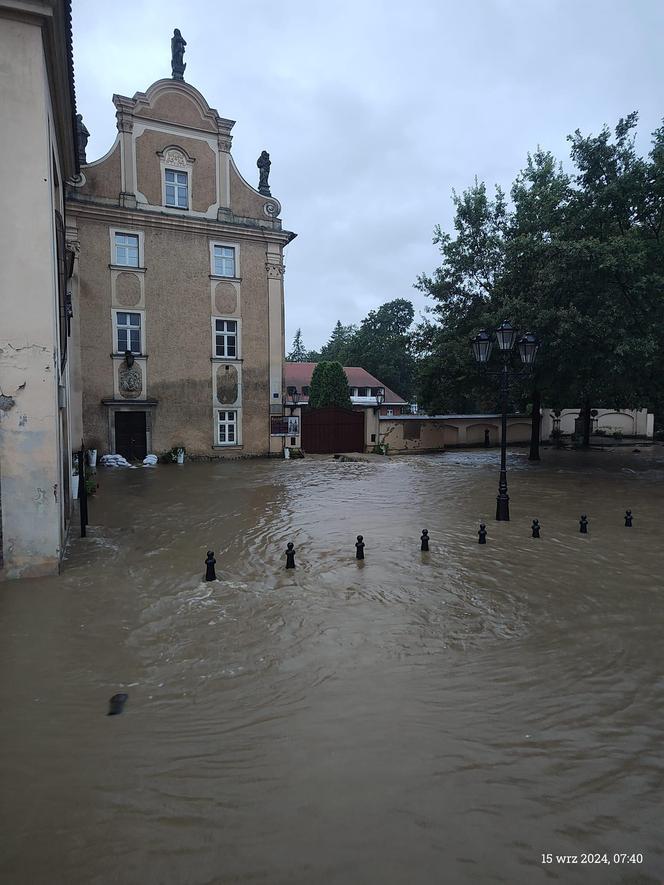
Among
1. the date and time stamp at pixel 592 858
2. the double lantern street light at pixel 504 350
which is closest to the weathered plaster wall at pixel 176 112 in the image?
the double lantern street light at pixel 504 350

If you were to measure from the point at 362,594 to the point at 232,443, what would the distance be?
18.6m

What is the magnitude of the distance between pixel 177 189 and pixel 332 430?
13315 mm

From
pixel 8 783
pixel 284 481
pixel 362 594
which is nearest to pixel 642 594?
pixel 362 594

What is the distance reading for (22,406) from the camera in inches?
296

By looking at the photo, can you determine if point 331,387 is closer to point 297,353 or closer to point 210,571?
point 210,571

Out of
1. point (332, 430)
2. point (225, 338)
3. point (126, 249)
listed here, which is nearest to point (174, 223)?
point (126, 249)

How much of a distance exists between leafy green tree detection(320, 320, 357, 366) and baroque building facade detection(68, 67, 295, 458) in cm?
3932

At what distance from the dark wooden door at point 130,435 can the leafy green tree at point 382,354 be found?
41.5 meters

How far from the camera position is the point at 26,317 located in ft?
24.7

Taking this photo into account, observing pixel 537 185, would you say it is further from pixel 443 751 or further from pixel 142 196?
pixel 443 751

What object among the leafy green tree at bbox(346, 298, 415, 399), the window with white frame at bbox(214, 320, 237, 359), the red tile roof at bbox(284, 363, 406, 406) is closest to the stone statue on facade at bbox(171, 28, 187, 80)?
the window with white frame at bbox(214, 320, 237, 359)

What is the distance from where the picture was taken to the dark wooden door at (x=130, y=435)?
2270 cm

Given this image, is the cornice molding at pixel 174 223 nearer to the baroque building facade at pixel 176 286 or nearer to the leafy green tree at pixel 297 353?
the baroque building facade at pixel 176 286

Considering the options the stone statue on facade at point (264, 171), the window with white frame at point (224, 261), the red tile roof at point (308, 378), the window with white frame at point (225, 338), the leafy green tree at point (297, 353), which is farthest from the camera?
the leafy green tree at point (297, 353)
